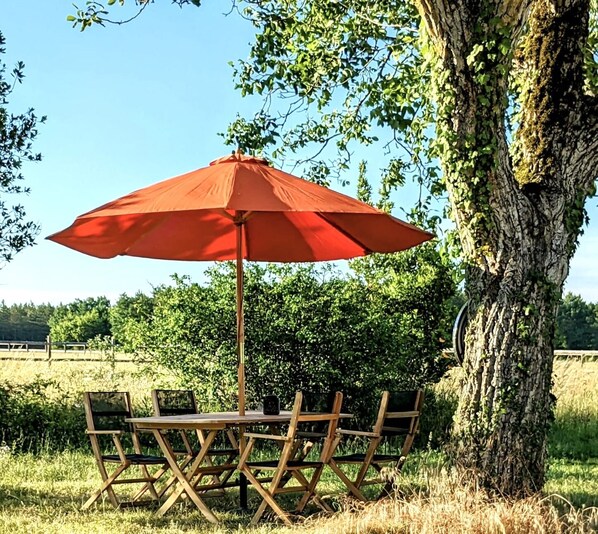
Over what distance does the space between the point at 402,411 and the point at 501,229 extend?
1.83m

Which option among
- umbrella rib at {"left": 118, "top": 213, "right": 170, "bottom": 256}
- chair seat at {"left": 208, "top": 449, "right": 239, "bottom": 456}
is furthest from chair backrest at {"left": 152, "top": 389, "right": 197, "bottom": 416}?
umbrella rib at {"left": 118, "top": 213, "right": 170, "bottom": 256}

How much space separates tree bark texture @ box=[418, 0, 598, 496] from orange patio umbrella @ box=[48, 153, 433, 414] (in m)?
0.70

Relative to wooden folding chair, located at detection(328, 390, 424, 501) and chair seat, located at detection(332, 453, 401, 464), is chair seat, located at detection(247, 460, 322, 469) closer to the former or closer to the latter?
wooden folding chair, located at detection(328, 390, 424, 501)

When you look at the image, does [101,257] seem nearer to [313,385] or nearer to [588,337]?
[313,385]

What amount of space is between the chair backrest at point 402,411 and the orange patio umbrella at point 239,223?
4.24ft

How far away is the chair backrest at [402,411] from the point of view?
24.8 ft

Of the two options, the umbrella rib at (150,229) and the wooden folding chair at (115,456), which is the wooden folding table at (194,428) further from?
the umbrella rib at (150,229)

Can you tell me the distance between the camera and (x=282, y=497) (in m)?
7.96

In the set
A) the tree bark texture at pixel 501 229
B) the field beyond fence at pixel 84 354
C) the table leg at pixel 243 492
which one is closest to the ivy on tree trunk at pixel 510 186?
the tree bark texture at pixel 501 229

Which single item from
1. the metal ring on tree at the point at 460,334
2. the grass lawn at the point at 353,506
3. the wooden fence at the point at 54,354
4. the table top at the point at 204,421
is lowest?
the grass lawn at the point at 353,506

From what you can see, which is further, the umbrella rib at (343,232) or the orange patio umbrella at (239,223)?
the umbrella rib at (343,232)

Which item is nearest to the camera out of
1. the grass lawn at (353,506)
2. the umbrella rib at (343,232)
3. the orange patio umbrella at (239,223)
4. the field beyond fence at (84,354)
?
the grass lawn at (353,506)

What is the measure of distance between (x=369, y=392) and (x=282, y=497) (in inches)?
160

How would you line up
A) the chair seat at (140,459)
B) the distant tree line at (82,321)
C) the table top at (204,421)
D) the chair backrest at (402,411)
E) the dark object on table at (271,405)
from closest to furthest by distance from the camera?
the table top at (204,421), the chair seat at (140,459), the dark object on table at (271,405), the chair backrest at (402,411), the distant tree line at (82,321)
